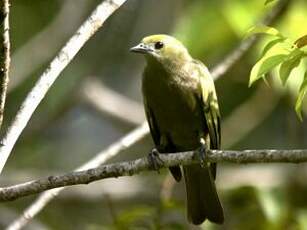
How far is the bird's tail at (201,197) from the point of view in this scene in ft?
18.7

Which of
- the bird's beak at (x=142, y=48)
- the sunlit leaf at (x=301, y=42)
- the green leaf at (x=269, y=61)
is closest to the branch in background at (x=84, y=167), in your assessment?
the bird's beak at (x=142, y=48)

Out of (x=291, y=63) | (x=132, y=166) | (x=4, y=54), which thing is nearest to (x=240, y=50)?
(x=132, y=166)

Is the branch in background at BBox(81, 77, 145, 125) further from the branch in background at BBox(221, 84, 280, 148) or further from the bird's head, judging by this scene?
the bird's head

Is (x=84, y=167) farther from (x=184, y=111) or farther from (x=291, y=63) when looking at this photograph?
(x=291, y=63)

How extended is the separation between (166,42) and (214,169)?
859 mm

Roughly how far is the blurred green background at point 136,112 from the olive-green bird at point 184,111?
198 millimetres

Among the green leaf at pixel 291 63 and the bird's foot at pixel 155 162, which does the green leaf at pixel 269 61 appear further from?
the bird's foot at pixel 155 162

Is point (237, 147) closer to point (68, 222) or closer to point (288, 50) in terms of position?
point (68, 222)

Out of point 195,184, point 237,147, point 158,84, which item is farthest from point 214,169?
point 237,147

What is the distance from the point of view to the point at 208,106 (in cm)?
551

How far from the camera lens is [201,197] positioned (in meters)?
5.83

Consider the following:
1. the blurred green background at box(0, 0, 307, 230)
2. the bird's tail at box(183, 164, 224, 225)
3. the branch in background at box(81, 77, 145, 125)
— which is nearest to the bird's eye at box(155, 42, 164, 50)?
the blurred green background at box(0, 0, 307, 230)

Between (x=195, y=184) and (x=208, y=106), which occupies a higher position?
(x=208, y=106)

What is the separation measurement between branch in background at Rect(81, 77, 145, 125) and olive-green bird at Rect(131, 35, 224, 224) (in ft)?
6.41
